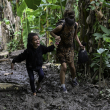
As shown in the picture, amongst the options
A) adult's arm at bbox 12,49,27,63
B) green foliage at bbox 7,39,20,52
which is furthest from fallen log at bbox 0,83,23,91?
green foliage at bbox 7,39,20,52

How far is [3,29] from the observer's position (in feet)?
27.4

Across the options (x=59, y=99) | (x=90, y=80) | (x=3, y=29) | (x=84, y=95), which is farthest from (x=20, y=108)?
(x=3, y=29)

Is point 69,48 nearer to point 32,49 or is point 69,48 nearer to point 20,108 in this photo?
point 32,49

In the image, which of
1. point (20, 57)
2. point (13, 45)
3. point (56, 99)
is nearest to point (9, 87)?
point (20, 57)

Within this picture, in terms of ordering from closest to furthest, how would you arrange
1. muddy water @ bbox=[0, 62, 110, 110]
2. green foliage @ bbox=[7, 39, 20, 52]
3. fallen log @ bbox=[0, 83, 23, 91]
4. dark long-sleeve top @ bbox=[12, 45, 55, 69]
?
1. muddy water @ bbox=[0, 62, 110, 110]
2. dark long-sleeve top @ bbox=[12, 45, 55, 69]
3. fallen log @ bbox=[0, 83, 23, 91]
4. green foliage @ bbox=[7, 39, 20, 52]

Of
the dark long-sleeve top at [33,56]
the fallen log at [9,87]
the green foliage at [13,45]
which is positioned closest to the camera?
the dark long-sleeve top at [33,56]

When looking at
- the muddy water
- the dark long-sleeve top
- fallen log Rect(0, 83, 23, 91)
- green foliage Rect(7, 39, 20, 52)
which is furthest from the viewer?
green foliage Rect(7, 39, 20, 52)

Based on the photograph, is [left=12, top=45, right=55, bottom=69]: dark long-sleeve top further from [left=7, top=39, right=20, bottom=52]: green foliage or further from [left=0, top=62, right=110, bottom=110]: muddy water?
[left=7, top=39, right=20, bottom=52]: green foliage

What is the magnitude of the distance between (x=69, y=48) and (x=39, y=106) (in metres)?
1.34

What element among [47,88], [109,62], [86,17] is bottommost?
[47,88]

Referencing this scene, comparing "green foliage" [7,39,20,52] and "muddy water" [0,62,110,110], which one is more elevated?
"muddy water" [0,62,110,110]

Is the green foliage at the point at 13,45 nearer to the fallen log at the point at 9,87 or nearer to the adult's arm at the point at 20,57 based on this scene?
the fallen log at the point at 9,87

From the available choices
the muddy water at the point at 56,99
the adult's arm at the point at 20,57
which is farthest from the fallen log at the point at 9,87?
the adult's arm at the point at 20,57

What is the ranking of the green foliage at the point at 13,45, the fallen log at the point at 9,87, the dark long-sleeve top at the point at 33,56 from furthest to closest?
the green foliage at the point at 13,45, the fallen log at the point at 9,87, the dark long-sleeve top at the point at 33,56
